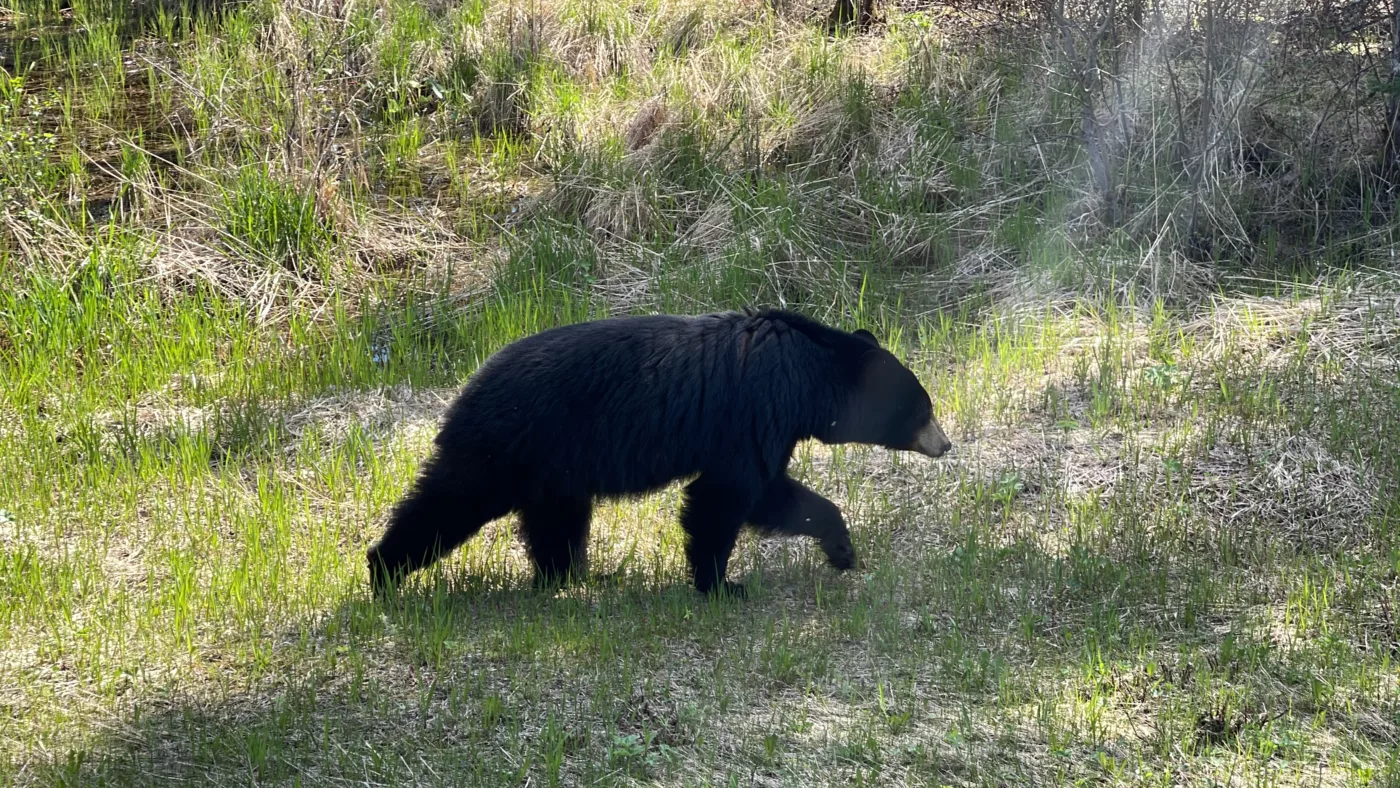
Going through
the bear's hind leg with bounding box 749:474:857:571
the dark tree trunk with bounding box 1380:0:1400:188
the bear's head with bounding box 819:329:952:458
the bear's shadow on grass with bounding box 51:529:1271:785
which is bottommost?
the bear's shadow on grass with bounding box 51:529:1271:785

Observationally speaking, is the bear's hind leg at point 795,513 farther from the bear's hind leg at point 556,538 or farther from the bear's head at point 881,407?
the bear's hind leg at point 556,538

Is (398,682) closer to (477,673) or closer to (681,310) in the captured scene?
(477,673)

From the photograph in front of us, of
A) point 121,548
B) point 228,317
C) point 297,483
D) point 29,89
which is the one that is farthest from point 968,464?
point 29,89

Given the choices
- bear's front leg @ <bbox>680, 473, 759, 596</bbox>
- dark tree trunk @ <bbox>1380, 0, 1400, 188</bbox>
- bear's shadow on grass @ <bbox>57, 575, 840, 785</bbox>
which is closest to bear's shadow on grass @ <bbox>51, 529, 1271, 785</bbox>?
bear's shadow on grass @ <bbox>57, 575, 840, 785</bbox>

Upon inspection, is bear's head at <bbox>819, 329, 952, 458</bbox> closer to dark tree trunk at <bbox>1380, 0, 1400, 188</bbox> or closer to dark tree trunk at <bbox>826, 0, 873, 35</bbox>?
dark tree trunk at <bbox>1380, 0, 1400, 188</bbox>

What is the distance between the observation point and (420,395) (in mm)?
7879

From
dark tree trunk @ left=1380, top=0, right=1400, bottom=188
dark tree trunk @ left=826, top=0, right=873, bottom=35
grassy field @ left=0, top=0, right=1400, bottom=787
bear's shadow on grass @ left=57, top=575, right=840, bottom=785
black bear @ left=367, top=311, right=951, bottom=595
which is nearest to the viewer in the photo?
bear's shadow on grass @ left=57, top=575, right=840, bottom=785

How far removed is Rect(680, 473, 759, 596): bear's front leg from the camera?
5457 millimetres

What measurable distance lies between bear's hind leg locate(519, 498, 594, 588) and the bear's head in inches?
46.0

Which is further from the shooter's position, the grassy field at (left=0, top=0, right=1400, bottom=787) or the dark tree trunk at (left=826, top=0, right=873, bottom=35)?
the dark tree trunk at (left=826, top=0, right=873, bottom=35)

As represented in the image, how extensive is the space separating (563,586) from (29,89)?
7.83 m

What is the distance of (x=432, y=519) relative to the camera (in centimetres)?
535

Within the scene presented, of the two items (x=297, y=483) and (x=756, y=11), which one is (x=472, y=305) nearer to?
(x=297, y=483)

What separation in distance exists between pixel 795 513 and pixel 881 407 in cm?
A: 73
